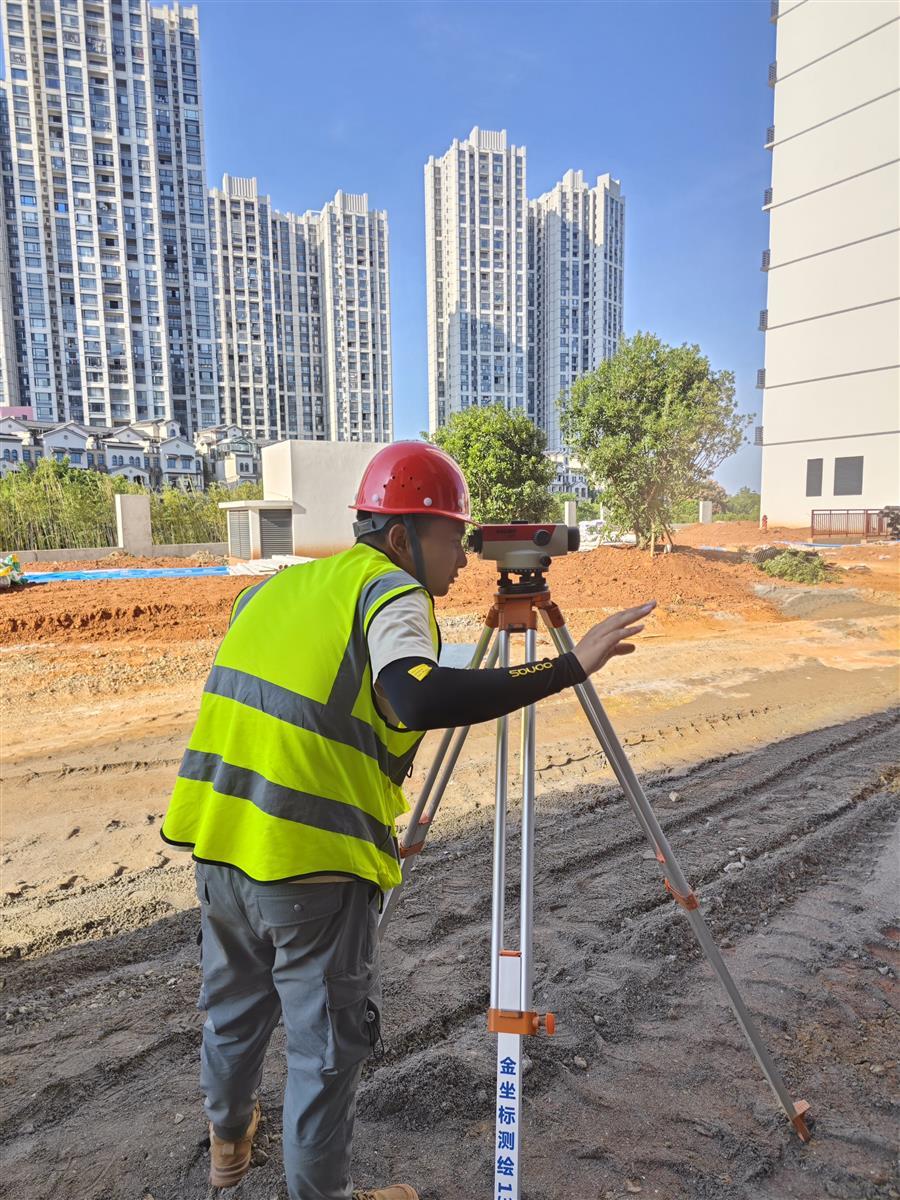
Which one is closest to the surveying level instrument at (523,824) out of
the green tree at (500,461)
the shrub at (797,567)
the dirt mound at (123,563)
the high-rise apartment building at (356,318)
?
the shrub at (797,567)

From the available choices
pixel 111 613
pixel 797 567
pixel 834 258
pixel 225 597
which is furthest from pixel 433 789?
pixel 834 258

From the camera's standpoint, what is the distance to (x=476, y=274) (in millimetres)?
54094

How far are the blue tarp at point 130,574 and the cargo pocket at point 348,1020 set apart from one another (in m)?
13.8

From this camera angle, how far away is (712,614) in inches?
402

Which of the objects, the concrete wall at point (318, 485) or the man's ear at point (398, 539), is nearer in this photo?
the man's ear at point (398, 539)

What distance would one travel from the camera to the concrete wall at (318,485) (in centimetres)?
1831

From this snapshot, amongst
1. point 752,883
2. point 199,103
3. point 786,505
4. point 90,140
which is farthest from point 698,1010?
point 199,103

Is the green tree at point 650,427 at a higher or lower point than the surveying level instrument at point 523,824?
higher

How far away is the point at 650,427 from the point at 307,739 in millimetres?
12770

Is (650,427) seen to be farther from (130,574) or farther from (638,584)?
(130,574)

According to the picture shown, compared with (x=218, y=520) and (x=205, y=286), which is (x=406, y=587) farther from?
(x=205, y=286)

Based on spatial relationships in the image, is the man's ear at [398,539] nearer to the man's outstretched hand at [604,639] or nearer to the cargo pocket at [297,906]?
the man's outstretched hand at [604,639]

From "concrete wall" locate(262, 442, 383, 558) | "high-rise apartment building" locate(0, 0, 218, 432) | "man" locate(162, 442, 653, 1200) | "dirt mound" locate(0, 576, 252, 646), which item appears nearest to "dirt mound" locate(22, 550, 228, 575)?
"concrete wall" locate(262, 442, 383, 558)

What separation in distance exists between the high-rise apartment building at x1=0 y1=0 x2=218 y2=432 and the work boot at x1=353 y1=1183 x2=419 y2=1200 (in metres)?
73.1
